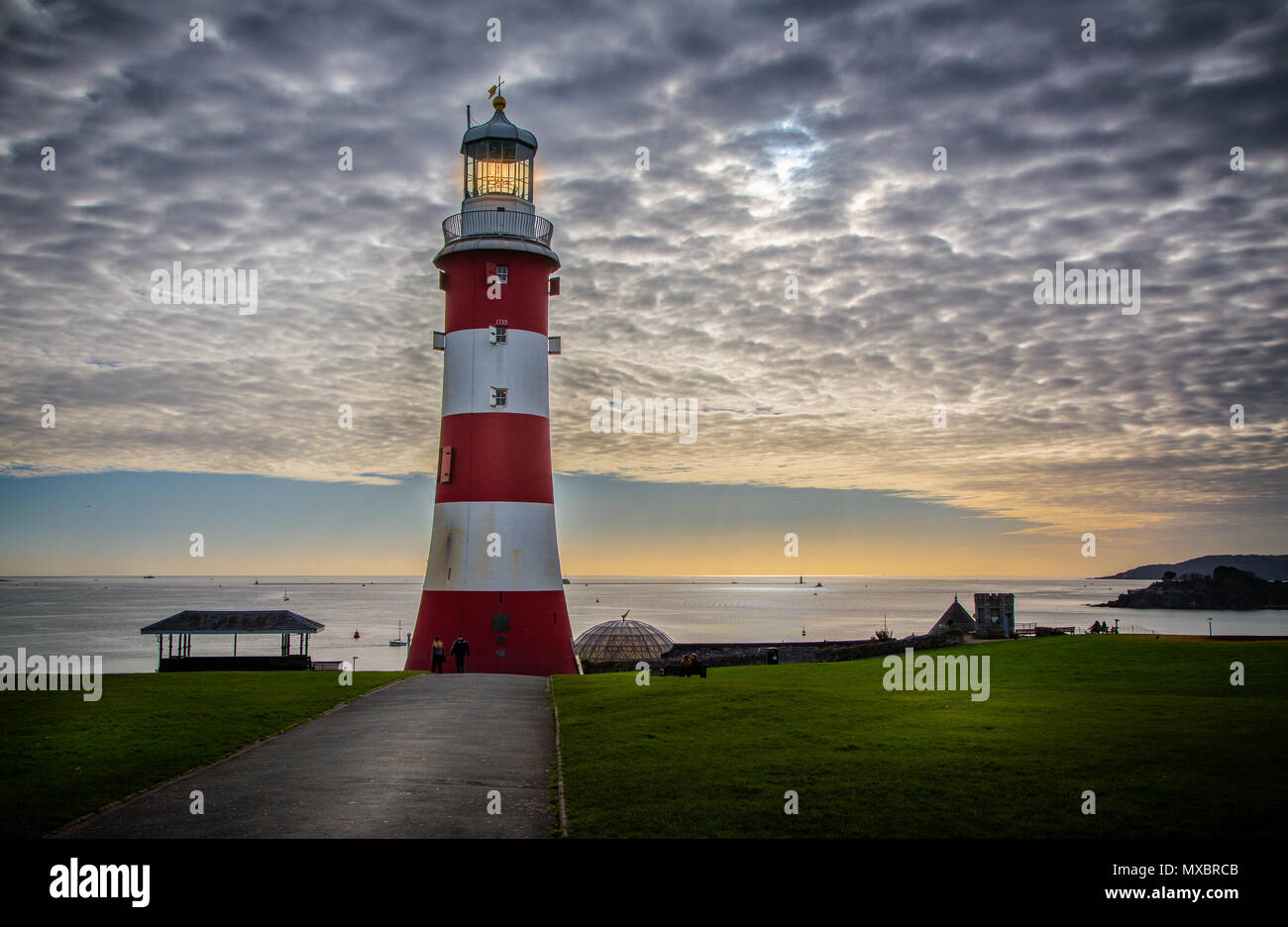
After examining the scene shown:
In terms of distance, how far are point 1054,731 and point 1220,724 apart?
3.10m

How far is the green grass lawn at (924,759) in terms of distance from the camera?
31.5 feet

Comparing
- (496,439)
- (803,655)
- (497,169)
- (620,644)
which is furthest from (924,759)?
(803,655)

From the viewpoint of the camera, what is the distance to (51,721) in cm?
1588

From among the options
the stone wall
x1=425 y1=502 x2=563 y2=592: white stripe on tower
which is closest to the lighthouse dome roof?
x1=425 y1=502 x2=563 y2=592: white stripe on tower

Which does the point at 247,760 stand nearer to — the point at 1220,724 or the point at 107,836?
the point at 107,836

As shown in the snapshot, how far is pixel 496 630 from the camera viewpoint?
2666cm

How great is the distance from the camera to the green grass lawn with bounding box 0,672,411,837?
10711 millimetres

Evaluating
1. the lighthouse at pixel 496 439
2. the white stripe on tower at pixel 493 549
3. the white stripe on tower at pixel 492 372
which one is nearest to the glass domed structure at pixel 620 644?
the lighthouse at pixel 496 439

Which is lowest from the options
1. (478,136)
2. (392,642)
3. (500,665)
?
(392,642)

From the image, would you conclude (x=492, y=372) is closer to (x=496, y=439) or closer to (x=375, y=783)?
(x=496, y=439)

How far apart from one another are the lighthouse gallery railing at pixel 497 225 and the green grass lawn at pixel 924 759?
14.3m

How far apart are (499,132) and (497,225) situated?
292 centimetres
